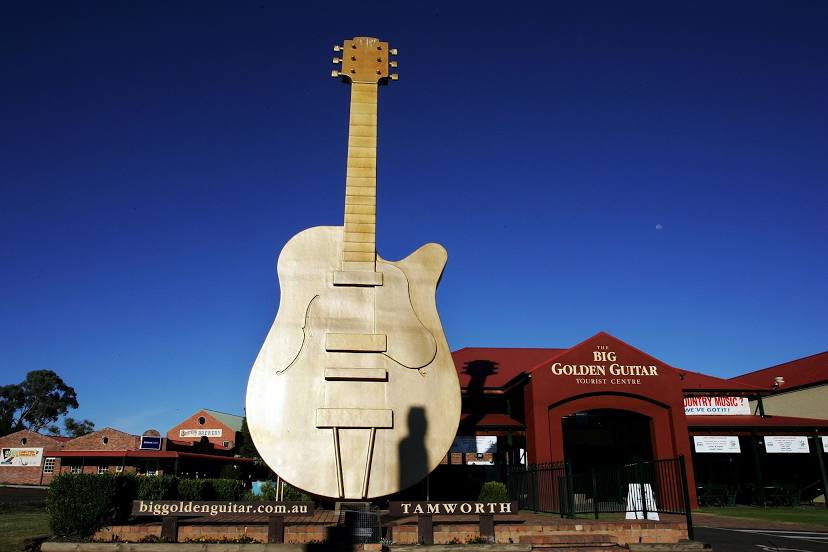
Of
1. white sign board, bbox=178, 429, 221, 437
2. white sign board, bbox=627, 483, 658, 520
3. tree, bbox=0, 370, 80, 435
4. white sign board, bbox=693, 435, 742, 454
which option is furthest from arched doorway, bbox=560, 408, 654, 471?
tree, bbox=0, 370, 80, 435

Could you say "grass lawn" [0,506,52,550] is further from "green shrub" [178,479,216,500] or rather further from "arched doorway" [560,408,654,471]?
"arched doorway" [560,408,654,471]

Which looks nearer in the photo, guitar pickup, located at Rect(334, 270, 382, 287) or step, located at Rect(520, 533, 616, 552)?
step, located at Rect(520, 533, 616, 552)

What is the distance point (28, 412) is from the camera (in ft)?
264

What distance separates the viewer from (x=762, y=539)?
11.9 metres

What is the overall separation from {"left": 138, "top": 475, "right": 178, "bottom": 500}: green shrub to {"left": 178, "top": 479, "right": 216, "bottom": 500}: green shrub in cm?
31

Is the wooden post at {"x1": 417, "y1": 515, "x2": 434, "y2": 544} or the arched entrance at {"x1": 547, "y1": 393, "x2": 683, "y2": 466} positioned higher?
the arched entrance at {"x1": 547, "y1": 393, "x2": 683, "y2": 466}

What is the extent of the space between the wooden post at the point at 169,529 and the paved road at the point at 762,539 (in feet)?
28.5

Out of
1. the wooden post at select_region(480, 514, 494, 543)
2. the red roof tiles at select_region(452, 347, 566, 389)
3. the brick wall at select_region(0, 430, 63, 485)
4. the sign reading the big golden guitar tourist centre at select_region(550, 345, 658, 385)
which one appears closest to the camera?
the wooden post at select_region(480, 514, 494, 543)

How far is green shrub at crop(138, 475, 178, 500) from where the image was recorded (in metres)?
18.5

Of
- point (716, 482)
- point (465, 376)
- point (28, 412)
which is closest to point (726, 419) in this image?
point (716, 482)

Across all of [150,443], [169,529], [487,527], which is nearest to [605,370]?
[487,527]

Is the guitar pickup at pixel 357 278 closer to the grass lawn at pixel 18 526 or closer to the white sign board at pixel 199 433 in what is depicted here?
the grass lawn at pixel 18 526

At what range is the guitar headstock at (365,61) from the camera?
39.2 ft

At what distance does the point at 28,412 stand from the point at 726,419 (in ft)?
282
